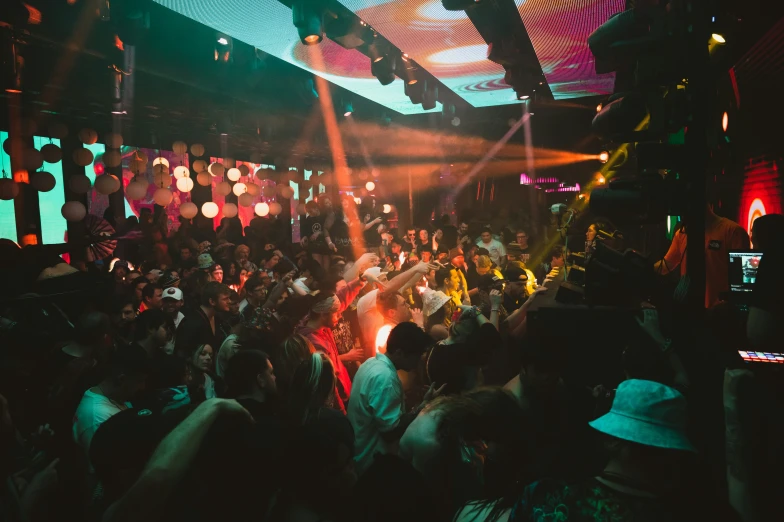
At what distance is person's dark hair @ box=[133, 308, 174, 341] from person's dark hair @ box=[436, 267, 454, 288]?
9.35ft

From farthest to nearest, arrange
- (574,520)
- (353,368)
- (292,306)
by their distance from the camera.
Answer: (353,368) → (292,306) → (574,520)

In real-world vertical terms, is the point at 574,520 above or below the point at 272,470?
above

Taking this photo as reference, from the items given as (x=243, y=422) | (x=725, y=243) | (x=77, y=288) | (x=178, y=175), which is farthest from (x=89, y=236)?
(x=725, y=243)

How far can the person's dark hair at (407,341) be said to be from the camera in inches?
107

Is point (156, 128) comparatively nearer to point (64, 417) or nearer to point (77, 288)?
point (77, 288)

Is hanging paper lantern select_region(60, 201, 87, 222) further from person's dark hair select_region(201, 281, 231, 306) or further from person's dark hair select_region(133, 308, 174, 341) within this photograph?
person's dark hair select_region(133, 308, 174, 341)

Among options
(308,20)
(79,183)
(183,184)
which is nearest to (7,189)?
(79,183)

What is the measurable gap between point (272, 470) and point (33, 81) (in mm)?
5841

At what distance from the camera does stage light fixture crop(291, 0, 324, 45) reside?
4180mm

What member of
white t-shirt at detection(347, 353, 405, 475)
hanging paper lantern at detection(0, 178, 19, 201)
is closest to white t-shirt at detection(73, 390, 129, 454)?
white t-shirt at detection(347, 353, 405, 475)

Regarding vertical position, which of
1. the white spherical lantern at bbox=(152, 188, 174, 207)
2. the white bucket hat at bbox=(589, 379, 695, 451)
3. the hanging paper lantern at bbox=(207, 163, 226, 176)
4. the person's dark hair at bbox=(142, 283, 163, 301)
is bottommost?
the person's dark hair at bbox=(142, 283, 163, 301)

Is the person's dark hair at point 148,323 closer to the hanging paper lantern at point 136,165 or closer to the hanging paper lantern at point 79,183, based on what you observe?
the hanging paper lantern at point 79,183

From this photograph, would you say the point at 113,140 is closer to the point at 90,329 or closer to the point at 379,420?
the point at 90,329

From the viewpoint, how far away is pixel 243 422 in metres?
1.80
